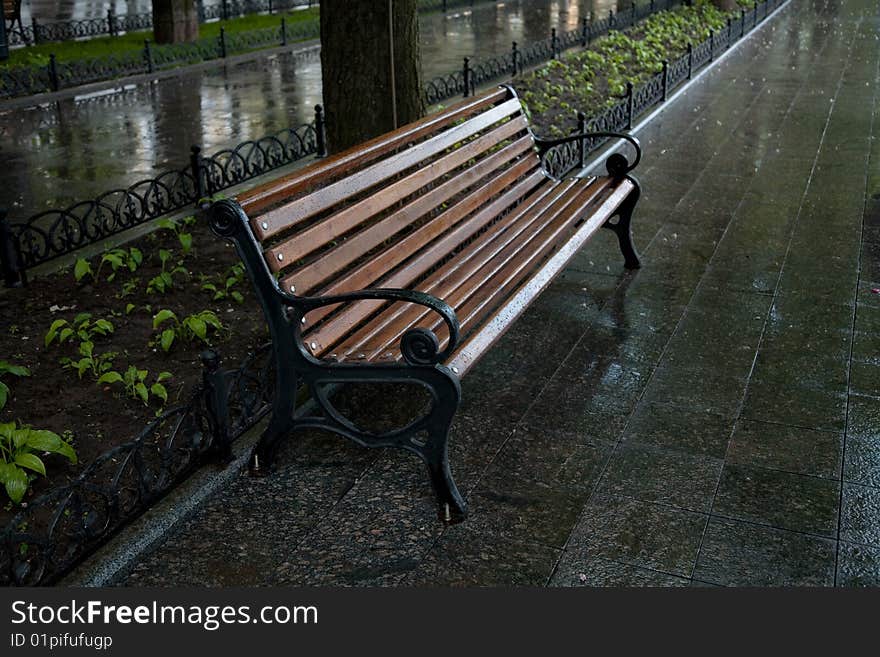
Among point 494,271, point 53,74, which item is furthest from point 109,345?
point 53,74

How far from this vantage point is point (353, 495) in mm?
4012

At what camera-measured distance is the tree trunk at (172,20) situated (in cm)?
1802

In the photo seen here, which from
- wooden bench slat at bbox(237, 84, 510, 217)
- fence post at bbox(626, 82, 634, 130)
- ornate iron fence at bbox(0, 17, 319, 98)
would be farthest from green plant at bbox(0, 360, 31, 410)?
ornate iron fence at bbox(0, 17, 319, 98)

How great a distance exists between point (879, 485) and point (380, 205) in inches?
94.4

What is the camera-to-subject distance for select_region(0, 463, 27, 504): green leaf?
3896 millimetres

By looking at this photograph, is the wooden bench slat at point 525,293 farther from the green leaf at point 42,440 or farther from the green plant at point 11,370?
the green plant at point 11,370

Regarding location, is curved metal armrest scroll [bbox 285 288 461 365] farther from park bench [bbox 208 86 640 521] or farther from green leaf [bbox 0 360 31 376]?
green leaf [bbox 0 360 31 376]

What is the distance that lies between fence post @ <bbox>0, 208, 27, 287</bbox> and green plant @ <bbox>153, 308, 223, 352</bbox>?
1241 millimetres

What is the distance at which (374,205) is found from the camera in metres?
4.49

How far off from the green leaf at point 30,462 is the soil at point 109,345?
5.5 inches

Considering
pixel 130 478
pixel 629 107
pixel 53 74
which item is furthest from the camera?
pixel 53 74

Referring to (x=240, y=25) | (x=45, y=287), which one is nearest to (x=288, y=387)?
(x=45, y=287)

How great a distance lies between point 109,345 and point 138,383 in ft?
2.21

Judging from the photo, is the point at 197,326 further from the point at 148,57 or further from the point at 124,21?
the point at 124,21
